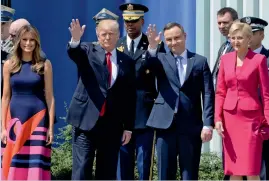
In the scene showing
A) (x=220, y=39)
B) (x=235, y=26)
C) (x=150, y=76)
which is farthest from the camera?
(x=220, y=39)

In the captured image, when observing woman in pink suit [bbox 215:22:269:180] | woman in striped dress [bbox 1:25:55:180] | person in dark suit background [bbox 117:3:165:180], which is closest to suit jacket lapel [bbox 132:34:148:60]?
person in dark suit background [bbox 117:3:165:180]

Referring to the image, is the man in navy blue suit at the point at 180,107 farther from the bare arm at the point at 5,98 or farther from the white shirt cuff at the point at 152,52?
the bare arm at the point at 5,98

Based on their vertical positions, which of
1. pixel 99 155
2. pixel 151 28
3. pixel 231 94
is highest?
pixel 151 28

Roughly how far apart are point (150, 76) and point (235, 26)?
137 centimetres

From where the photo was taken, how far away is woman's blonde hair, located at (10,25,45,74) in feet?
Result: 28.8

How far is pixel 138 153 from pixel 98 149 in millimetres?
1082

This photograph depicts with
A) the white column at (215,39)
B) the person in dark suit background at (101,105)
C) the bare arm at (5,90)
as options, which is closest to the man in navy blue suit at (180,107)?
the person in dark suit background at (101,105)

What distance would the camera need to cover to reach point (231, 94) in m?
8.57

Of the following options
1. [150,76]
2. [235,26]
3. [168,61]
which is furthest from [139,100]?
[235,26]

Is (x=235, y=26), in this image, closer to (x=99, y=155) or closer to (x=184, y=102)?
(x=184, y=102)

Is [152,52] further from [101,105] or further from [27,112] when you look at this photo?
[27,112]

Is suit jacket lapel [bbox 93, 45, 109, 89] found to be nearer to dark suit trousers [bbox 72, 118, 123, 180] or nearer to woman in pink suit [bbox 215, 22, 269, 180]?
dark suit trousers [bbox 72, 118, 123, 180]

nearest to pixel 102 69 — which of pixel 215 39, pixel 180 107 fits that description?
pixel 180 107

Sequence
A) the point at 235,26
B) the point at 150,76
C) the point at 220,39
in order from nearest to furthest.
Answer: the point at 235,26
the point at 150,76
the point at 220,39
